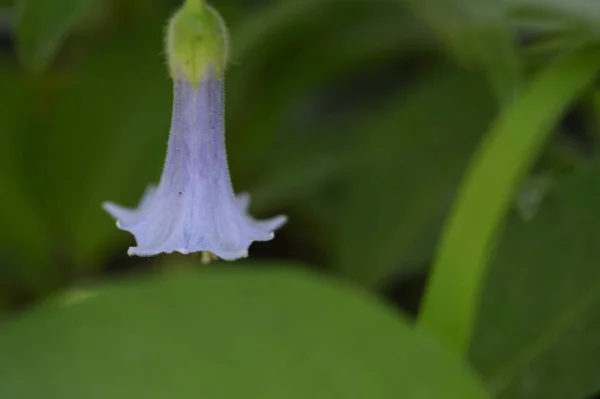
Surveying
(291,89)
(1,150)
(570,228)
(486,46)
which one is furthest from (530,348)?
(1,150)

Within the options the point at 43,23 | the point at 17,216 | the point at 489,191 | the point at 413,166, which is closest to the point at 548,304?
the point at 489,191

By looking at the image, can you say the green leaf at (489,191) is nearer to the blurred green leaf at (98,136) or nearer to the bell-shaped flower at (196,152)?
the bell-shaped flower at (196,152)

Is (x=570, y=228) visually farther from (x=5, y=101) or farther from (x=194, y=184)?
(x=5, y=101)

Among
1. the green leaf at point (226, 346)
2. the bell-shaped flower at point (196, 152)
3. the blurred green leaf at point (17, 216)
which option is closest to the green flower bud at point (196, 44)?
the bell-shaped flower at point (196, 152)

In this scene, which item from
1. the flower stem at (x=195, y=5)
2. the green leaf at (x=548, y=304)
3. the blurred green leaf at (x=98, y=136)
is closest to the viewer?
the flower stem at (x=195, y=5)

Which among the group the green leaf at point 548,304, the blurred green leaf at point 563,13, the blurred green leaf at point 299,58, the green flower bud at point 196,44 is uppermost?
the blurred green leaf at point 299,58

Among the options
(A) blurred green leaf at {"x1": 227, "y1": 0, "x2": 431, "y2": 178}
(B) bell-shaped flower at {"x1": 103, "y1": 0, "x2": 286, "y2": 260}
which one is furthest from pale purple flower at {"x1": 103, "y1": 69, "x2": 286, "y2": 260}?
(A) blurred green leaf at {"x1": 227, "y1": 0, "x2": 431, "y2": 178}
